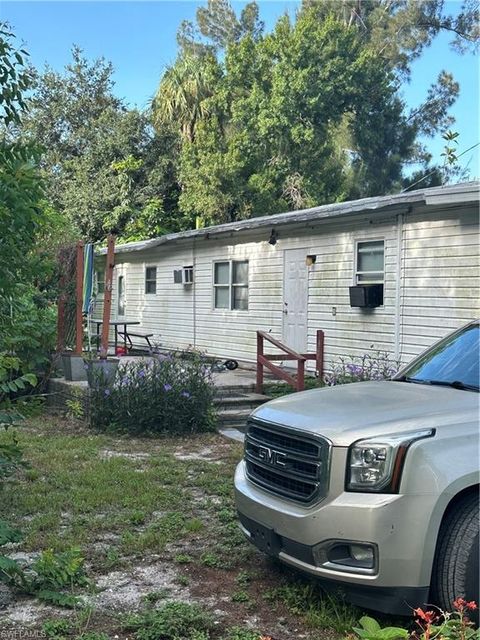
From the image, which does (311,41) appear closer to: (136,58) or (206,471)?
(136,58)

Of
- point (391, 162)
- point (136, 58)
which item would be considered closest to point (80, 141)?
point (391, 162)

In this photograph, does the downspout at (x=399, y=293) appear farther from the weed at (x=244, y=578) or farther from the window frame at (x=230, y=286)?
the weed at (x=244, y=578)

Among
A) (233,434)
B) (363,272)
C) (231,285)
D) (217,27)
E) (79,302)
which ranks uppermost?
(217,27)

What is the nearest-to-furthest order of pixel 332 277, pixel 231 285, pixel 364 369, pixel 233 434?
pixel 233 434
pixel 364 369
pixel 332 277
pixel 231 285

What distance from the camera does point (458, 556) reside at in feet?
9.66

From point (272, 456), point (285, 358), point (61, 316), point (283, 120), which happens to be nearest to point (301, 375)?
point (285, 358)

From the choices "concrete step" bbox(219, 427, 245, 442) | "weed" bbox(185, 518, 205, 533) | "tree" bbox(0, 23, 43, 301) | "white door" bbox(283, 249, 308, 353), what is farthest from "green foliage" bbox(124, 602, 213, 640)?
"white door" bbox(283, 249, 308, 353)

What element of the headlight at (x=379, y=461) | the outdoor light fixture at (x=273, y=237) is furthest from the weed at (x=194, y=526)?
the outdoor light fixture at (x=273, y=237)

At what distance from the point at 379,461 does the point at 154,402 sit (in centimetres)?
550

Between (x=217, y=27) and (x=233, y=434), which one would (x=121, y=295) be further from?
(x=217, y=27)

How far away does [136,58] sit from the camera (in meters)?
8.37

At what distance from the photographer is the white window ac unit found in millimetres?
16141

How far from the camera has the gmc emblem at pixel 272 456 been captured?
3480 mm

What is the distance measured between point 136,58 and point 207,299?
7772mm
